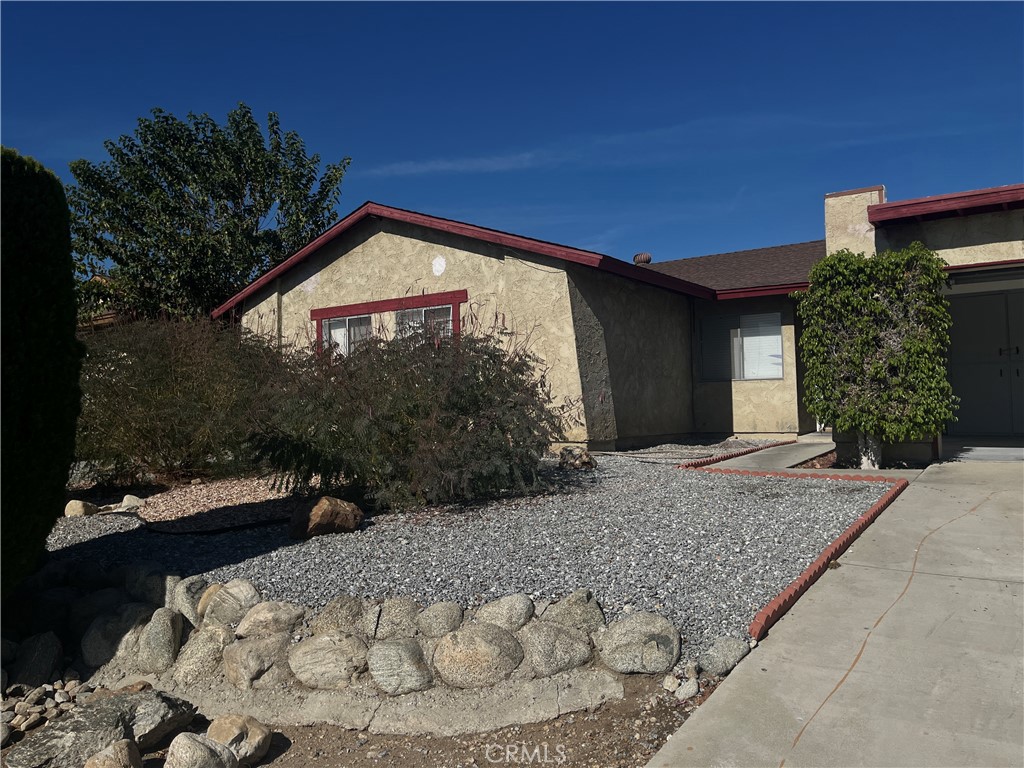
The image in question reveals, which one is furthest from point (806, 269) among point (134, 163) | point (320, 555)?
point (134, 163)

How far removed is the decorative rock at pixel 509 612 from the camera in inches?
179

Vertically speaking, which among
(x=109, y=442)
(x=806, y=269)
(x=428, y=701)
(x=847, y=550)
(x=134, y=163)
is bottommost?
(x=428, y=701)

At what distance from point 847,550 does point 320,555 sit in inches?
154

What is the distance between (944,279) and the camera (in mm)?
8836

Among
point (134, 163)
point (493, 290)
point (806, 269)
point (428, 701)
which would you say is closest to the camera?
point (428, 701)

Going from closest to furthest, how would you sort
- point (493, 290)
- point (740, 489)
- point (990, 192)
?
point (740, 489), point (990, 192), point (493, 290)

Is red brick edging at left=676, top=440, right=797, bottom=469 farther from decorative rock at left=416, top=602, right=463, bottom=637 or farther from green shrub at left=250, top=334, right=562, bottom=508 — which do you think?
decorative rock at left=416, top=602, right=463, bottom=637

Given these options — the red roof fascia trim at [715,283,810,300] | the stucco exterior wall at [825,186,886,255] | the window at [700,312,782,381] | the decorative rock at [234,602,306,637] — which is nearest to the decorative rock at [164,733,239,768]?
the decorative rock at [234,602,306,637]

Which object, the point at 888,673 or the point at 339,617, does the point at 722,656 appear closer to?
the point at 888,673

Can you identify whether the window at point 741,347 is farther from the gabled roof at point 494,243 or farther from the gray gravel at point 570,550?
the gray gravel at point 570,550

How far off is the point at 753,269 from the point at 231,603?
12.6 m

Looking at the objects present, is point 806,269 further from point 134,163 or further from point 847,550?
point 134,163

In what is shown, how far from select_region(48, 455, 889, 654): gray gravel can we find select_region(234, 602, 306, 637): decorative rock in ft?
0.58

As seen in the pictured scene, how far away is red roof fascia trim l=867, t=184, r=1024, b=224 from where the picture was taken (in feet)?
28.6
